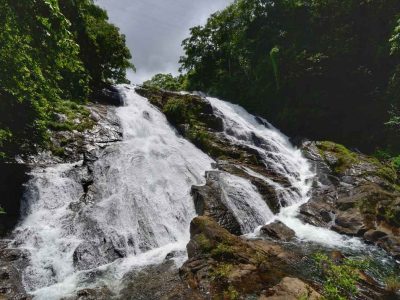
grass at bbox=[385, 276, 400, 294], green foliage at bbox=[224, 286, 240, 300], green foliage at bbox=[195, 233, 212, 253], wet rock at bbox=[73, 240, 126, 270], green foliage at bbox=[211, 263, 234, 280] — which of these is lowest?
grass at bbox=[385, 276, 400, 294]

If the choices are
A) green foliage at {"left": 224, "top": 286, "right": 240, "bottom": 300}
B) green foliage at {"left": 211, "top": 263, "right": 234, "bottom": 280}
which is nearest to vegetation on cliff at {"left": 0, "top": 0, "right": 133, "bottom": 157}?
green foliage at {"left": 211, "top": 263, "right": 234, "bottom": 280}

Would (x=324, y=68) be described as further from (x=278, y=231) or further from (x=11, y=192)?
(x=11, y=192)

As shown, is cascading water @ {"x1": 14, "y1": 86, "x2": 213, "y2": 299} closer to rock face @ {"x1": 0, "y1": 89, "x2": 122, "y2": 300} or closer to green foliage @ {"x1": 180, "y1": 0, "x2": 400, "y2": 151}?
rock face @ {"x1": 0, "y1": 89, "x2": 122, "y2": 300}

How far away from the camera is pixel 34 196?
12.7 m

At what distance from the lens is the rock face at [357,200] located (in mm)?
13531

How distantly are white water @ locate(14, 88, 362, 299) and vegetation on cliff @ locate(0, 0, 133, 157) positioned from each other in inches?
94.7

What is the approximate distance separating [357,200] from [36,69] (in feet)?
46.9

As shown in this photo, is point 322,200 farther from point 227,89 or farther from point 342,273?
point 227,89

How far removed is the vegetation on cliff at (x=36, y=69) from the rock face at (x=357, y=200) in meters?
12.1

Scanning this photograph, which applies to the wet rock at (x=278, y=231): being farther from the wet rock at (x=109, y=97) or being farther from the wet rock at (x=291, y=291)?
the wet rock at (x=109, y=97)

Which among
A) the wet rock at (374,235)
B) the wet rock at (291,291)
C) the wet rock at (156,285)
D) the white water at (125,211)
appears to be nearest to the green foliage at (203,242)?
the wet rock at (156,285)

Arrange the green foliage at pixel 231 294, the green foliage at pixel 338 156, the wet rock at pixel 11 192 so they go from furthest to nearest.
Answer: the green foliage at pixel 338 156 → the wet rock at pixel 11 192 → the green foliage at pixel 231 294

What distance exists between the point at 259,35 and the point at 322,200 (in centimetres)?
2413

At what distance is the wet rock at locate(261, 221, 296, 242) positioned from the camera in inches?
497
